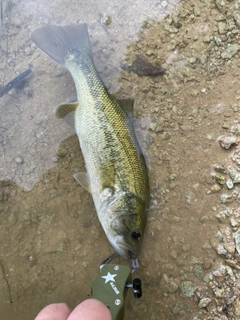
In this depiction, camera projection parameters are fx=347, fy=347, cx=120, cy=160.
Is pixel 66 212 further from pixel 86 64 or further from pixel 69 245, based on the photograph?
pixel 86 64

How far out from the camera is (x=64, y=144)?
3959 millimetres

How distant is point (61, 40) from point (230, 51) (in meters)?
1.95

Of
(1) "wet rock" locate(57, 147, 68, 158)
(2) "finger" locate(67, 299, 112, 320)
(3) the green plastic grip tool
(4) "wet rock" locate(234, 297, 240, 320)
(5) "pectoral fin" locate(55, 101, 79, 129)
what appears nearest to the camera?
(2) "finger" locate(67, 299, 112, 320)

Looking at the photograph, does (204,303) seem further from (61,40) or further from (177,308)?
(61,40)

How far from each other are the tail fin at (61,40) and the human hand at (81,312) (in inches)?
104

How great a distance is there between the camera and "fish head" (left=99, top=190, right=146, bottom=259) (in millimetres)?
3119

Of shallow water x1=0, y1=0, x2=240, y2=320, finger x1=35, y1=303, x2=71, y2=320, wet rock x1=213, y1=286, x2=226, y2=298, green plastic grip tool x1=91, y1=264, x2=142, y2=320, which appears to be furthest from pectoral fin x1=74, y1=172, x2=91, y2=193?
wet rock x1=213, y1=286, x2=226, y2=298

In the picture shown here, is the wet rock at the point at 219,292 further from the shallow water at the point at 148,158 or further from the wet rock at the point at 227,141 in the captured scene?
the wet rock at the point at 227,141

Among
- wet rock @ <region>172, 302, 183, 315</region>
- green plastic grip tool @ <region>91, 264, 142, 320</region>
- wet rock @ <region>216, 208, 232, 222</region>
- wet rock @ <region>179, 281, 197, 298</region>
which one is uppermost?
green plastic grip tool @ <region>91, 264, 142, 320</region>

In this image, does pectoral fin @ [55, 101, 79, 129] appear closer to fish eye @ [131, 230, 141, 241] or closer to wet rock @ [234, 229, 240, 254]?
fish eye @ [131, 230, 141, 241]

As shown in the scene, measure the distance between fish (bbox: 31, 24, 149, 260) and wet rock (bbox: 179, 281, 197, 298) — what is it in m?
0.51

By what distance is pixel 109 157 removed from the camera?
3.38m

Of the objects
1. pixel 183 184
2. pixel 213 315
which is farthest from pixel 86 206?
pixel 213 315

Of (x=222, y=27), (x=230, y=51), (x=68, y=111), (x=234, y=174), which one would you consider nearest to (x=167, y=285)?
(x=234, y=174)
